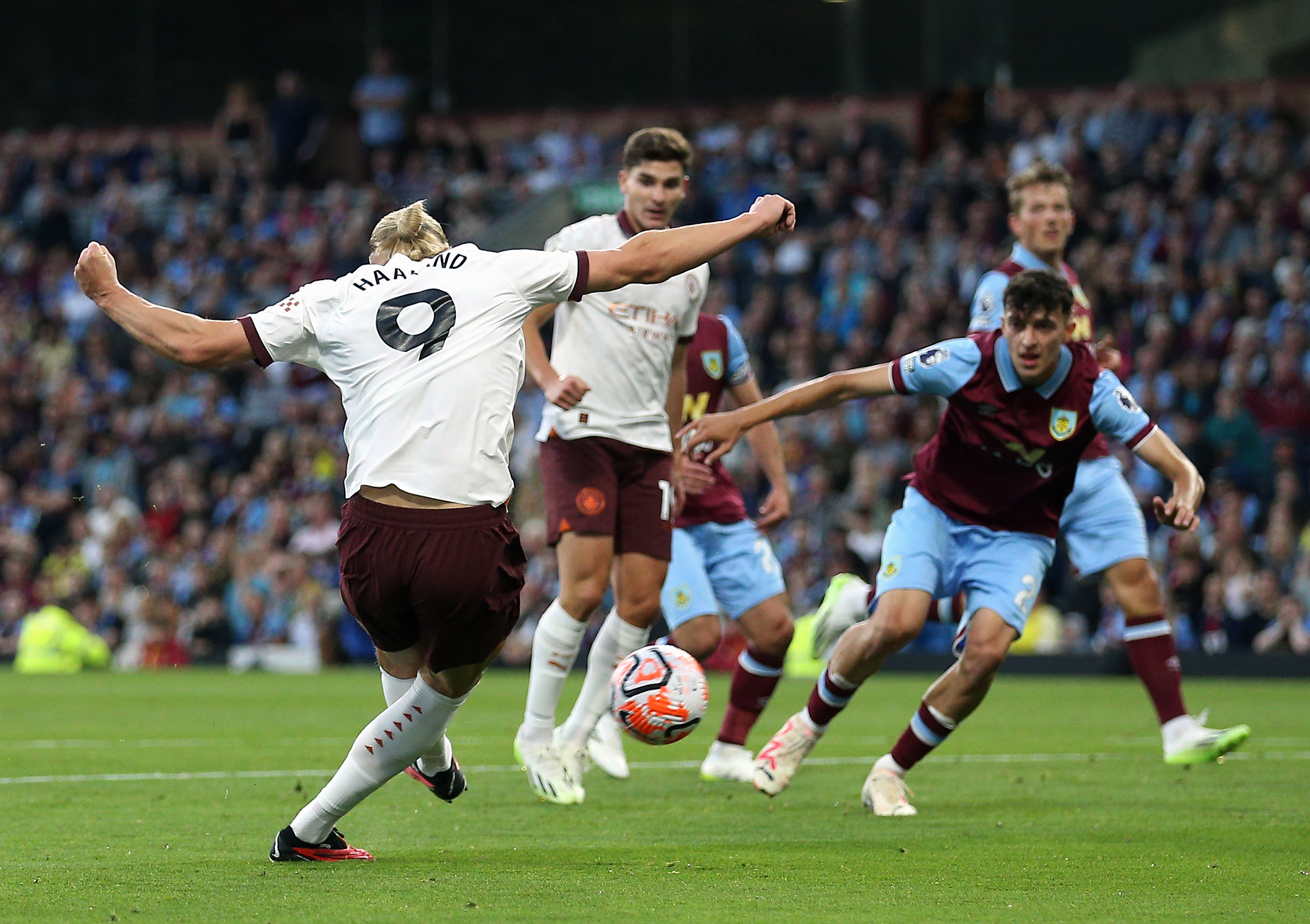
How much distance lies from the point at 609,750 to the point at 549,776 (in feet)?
3.74

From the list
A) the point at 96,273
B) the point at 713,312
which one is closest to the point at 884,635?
the point at 96,273

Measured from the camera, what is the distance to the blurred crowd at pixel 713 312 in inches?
658

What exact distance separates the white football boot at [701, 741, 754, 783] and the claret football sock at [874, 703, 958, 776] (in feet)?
4.21

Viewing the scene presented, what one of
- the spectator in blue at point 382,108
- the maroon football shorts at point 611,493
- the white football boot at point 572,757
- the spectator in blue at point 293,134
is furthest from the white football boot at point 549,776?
the spectator in blue at point 293,134

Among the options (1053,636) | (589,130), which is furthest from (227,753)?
(589,130)

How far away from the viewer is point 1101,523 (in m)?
8.05

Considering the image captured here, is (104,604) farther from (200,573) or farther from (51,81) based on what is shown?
(51,81)

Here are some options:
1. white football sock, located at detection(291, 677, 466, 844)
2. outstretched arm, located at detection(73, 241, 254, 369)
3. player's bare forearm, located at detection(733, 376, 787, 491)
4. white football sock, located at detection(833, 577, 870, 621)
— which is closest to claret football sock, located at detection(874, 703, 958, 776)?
player's bare forearm, located at detection(733, 376, 787, 491)

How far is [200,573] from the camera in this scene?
20.9m

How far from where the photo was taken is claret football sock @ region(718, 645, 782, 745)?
8242mm

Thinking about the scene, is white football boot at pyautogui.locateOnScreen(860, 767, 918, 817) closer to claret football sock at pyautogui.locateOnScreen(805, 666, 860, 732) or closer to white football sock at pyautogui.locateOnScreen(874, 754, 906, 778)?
white football sock at pyautogui.locateOnScreen(874, 754, 906, 778)

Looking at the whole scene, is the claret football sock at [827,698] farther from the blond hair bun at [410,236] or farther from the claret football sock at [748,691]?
the blond hair bun at [410,236]

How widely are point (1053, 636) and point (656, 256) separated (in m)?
12.3

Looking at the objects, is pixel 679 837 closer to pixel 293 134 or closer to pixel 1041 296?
pixel 1041 296
